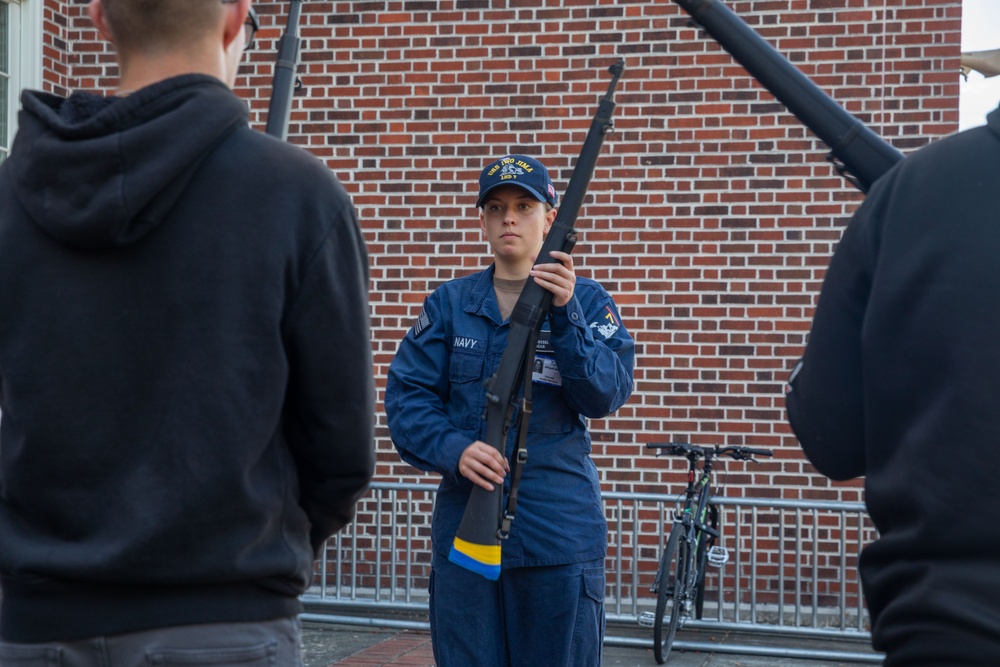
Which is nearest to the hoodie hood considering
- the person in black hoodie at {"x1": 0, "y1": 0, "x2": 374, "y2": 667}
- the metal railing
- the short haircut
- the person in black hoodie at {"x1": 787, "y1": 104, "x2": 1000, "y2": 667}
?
the person in black hoodie at {"x1": 0, "y1": 0, "x2": 374, "y2": 667}

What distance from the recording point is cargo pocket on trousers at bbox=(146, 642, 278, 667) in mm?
1754

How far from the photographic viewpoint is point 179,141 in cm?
179

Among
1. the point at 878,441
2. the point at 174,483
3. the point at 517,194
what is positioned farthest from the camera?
the point at 517,194

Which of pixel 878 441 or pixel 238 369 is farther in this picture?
pixel 878 441

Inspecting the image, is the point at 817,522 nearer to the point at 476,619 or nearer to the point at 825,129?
the point at 476,619

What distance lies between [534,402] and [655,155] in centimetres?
429

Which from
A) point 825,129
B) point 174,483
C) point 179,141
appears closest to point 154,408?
point 174,483

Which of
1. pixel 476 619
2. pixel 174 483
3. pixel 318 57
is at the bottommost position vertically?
pixel 476 619

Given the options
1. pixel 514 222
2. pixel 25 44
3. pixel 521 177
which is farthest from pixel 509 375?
pixel 25 44

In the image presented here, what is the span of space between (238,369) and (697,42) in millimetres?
6352

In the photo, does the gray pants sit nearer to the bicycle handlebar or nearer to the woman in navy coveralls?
the woman in navy coveralls

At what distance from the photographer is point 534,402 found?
368 cm

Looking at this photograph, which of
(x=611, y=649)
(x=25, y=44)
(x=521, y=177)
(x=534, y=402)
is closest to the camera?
(x=534, y=402)

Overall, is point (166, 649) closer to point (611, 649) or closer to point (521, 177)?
point (521, 177)
